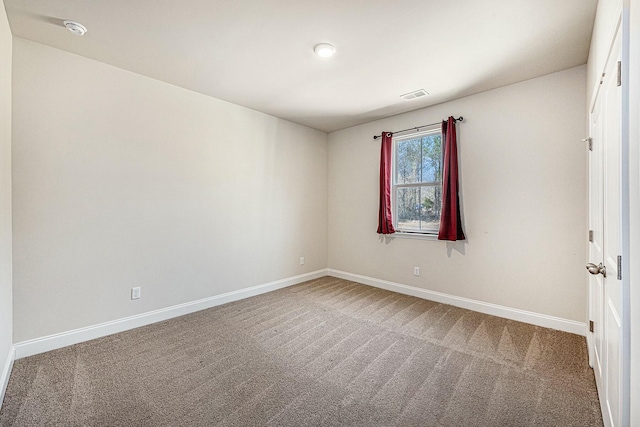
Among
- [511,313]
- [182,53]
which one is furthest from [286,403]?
[182,53]

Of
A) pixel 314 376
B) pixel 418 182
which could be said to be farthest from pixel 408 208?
pixel 314 376

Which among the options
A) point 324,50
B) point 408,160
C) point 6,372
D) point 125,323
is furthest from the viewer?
point 408,160

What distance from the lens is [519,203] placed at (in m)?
3.03

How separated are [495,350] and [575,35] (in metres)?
2.66

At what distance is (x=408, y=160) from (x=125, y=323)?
401 cm

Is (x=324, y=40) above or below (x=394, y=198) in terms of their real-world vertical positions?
above

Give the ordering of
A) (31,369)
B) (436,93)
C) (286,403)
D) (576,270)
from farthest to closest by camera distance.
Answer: (436,93)
(576,270)
(31,369)
(286,403)

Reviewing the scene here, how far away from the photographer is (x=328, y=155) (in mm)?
5059

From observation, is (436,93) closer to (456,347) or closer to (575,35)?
(575,35)

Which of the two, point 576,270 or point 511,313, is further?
point 511,313

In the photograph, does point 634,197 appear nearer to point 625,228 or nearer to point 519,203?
point 625,228

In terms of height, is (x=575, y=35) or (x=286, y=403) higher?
(x=575, y=35)

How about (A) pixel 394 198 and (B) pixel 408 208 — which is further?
(A) pixel 394 198

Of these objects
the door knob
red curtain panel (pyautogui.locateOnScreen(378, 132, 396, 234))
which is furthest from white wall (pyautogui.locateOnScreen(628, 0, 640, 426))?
red curtain panel (pyautogui.locateOnScreen(378, 132, 396, 234))
